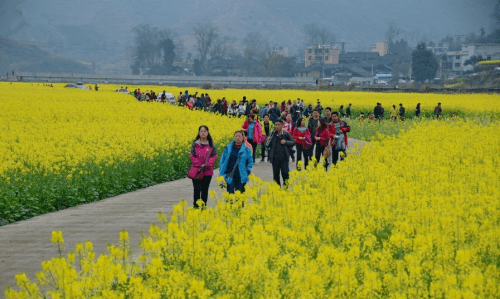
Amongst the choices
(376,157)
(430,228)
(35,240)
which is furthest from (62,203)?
(430,228)

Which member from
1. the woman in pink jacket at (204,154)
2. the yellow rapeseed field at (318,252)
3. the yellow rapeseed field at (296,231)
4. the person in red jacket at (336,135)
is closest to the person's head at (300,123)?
the person in red jacket at (336,135)

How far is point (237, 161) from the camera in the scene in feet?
40.8

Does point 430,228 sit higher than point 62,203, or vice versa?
point 430,228

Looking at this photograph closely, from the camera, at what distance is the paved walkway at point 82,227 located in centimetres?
987

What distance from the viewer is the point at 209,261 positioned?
295 inches

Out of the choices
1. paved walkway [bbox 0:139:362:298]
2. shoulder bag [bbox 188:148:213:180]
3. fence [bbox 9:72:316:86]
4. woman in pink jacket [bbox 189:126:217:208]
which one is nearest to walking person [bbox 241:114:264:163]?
paved walkway [bbox 0:139:362:298]

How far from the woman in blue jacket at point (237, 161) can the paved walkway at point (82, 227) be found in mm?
1599

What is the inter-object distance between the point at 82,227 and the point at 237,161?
2959 millimetres

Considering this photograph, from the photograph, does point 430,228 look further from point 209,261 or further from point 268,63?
point 268,63

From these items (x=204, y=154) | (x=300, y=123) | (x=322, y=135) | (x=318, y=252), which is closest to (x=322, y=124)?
(x=322, y=135)

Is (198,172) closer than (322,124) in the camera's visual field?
Yes

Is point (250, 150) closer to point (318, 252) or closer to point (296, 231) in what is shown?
point (296, 231)

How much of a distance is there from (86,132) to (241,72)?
161619 mm

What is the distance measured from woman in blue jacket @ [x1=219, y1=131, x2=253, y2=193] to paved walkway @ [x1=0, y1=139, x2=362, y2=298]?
160 centimetres
